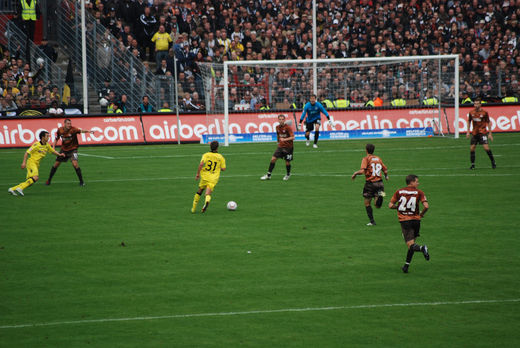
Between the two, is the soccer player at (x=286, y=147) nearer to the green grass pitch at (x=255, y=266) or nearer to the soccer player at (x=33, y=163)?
the green grass pitch at (x=255, y=266)

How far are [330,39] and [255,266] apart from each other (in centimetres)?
3119

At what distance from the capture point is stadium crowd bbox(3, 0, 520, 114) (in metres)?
36.8

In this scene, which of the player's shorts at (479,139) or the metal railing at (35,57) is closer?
the player's shorts at (479,139)

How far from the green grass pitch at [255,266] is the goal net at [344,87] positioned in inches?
537

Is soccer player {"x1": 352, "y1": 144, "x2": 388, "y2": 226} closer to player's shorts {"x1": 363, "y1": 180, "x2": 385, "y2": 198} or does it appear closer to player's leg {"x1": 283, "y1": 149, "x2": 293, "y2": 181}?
player's shorts {"x1": 363, "y1": 180, "x2": 385, "y2": 198}

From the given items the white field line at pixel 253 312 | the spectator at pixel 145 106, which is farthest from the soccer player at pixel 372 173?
the spectator at pixel 145 106

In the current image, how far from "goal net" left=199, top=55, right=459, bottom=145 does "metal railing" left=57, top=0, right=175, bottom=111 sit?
2354mm

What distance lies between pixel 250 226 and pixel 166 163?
39.1 ft

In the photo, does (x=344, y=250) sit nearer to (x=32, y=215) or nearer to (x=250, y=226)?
(x=250, y=226)

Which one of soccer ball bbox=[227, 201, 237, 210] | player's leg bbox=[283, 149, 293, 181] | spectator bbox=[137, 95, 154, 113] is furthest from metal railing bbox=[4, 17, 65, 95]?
soccer ball bbox=[227, 201, 237, 210]

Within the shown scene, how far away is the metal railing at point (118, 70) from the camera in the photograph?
3566cm

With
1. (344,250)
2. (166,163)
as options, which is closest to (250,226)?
(344,250)

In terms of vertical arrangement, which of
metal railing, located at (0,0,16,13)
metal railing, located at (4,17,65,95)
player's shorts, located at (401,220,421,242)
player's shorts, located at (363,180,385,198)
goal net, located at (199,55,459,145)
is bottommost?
player's shorts, located at (401,220,421,242)

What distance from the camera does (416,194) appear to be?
37.3 feet
